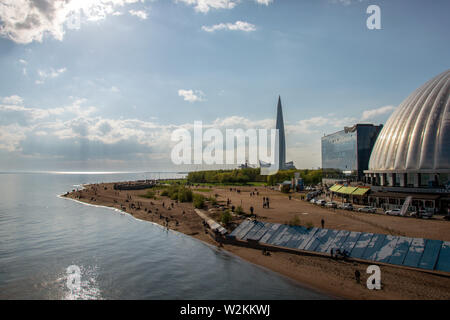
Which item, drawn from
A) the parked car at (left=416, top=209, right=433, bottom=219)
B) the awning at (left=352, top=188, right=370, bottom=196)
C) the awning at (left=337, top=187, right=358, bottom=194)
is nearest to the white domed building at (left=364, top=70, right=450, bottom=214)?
the awning at (left=352, top=188, right=370, bottom=196)

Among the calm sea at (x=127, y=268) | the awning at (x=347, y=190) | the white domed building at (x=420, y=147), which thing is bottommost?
the calm sea at (x=127, y=268)

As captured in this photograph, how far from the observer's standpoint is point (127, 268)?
29156 mm

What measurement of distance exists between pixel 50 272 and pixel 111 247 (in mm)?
9506

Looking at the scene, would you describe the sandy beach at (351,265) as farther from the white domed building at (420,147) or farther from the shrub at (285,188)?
the shrub at (285,188)

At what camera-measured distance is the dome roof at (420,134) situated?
161 ft

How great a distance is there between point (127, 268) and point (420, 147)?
52714mm

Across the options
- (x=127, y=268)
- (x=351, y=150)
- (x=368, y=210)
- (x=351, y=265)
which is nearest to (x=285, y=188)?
(x=351, y=150)

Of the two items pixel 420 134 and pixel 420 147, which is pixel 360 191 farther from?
pixel 420 134

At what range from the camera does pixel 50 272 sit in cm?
2825

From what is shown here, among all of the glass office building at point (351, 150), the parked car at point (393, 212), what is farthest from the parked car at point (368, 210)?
the glass office building at point (351, 150)

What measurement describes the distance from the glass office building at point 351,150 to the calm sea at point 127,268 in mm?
64898

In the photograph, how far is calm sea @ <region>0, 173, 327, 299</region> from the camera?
23.2 metres
